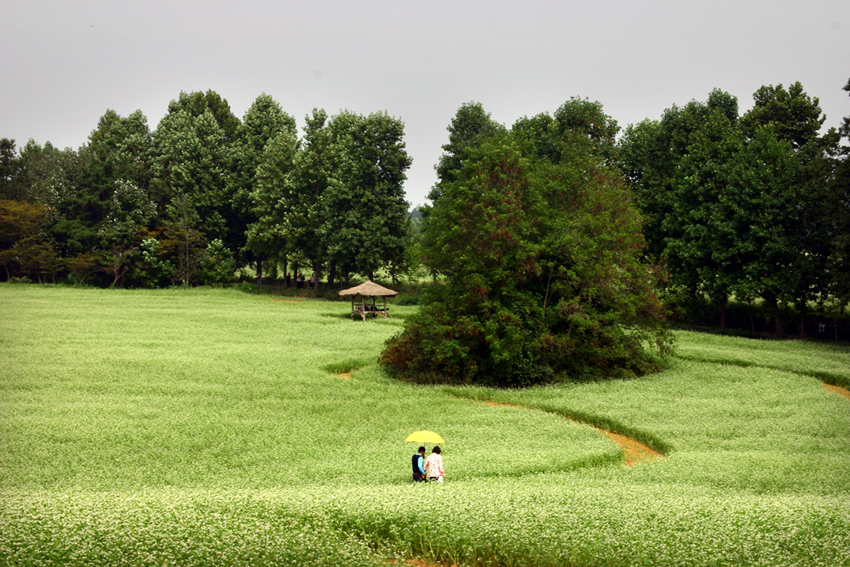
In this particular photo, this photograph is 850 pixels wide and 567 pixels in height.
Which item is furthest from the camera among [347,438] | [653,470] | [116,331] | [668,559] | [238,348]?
[116,331]

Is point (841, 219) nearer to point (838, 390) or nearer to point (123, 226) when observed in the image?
point (838, 390)

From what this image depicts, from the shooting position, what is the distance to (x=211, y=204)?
76.2 metres

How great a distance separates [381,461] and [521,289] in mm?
17069

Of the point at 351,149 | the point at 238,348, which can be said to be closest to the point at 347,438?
the point at 238,348

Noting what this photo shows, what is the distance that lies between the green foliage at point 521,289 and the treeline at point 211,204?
102 feet

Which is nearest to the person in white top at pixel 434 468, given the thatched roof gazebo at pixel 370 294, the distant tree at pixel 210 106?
the thatched roof gazebo at pixel 370 294

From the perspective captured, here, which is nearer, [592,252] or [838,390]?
[838,390]

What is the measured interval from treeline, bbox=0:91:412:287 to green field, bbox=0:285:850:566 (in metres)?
28.7

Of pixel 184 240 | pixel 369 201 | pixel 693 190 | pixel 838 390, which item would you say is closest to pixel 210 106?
pixel 184 240

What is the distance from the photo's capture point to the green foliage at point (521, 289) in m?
30.8

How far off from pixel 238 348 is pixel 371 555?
26.9m

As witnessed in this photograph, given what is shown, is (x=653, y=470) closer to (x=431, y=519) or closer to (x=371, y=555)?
(x=431, y=519)

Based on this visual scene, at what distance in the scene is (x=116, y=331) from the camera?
40.4 metres

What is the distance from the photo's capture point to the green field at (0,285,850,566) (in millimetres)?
11320
